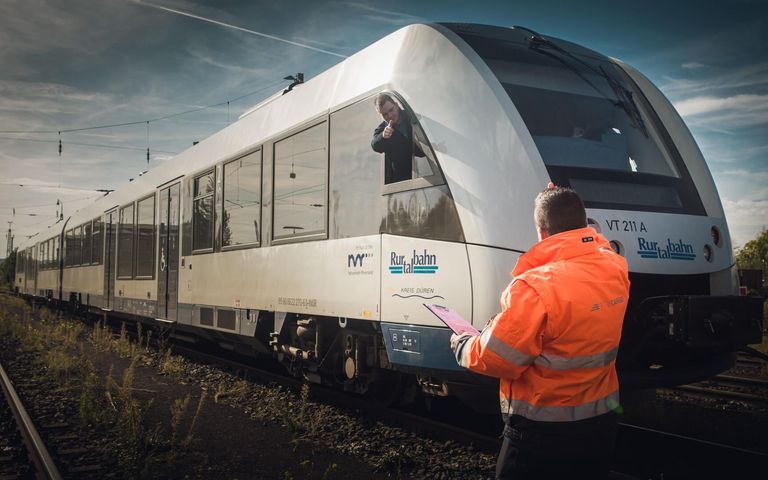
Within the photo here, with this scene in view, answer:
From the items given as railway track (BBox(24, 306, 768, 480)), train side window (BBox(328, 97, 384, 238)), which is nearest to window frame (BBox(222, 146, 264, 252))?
train side window (BBox(328, 97, 384, 238))

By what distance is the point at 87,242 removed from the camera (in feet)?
62.7

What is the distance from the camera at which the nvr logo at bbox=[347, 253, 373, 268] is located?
588cm

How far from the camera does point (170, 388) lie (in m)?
8.64

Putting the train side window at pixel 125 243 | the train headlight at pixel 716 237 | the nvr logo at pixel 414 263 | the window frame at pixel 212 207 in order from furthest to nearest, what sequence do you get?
1. the train side window at pixel 125 243
2. the window frame at pixel 212 207
3. the train headlight at pixel 716 237
4. the nvr logo at pixel 414 263

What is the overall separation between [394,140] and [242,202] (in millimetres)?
3364

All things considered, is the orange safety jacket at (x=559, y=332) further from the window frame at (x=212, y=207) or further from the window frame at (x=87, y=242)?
the window frame at (x=87, y=242)

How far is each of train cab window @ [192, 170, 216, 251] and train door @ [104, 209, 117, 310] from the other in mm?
6340

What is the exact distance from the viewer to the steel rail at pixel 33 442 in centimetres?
517

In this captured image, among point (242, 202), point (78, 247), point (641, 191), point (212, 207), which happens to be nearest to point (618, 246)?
point (641, 191)

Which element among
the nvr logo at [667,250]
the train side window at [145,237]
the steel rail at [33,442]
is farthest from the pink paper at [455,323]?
the train side window at [145,237]

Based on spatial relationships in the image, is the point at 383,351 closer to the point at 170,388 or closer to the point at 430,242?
the point at 430,242

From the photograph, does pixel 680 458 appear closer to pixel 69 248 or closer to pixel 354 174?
pixel 354 174

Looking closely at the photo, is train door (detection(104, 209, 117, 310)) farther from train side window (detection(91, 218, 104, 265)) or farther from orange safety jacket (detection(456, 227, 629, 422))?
orange safety jacket (detection(456, 227, 629, 422))

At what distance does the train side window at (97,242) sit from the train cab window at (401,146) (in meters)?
13.2
